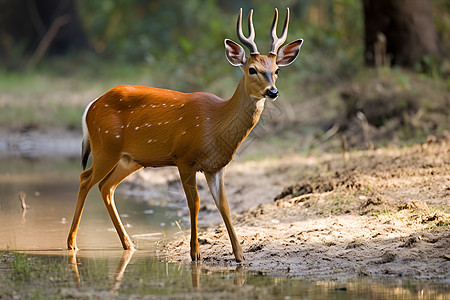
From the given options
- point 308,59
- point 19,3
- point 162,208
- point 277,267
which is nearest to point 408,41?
point 308,59

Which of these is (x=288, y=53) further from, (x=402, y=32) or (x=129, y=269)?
(x=402, y=32)

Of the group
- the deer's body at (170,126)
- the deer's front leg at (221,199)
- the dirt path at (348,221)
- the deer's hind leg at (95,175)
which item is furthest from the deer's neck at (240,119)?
the deer's hind leg at (95,175)

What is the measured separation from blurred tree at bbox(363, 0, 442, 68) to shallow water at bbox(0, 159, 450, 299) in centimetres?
626

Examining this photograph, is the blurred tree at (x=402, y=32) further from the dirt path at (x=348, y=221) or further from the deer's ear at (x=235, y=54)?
the deer's ear at (x=235, y=54)

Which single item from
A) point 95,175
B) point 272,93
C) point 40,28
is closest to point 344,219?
point 272,93

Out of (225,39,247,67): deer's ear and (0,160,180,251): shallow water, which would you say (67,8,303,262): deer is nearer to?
(225,39,247,67): deer's ear

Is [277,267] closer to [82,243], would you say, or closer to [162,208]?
[82,243]

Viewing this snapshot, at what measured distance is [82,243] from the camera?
325 inches

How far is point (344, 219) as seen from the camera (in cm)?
809

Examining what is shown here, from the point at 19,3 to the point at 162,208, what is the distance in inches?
801

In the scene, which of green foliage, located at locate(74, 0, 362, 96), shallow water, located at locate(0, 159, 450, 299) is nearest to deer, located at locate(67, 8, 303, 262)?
shallow water, located at locate(0, 159, 450, 299)

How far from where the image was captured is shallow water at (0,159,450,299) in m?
5.93

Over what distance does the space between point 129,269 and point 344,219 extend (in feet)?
7.90

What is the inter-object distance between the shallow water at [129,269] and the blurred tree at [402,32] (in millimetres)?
6260
